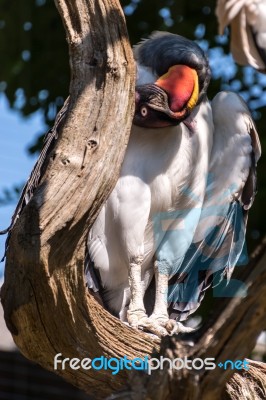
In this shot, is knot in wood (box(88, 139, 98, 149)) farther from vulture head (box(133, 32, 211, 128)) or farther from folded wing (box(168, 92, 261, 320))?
folded wing (box(168, 92, 261, 320))

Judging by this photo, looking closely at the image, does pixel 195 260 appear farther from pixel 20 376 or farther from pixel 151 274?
pixel 20 376

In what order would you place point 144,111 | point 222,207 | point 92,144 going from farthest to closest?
point 222,207, point 144,111, point 92,144

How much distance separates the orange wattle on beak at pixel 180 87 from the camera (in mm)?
3309

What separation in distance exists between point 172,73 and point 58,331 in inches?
43.7

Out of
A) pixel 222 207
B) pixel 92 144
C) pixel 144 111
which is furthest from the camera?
pixel 222 207

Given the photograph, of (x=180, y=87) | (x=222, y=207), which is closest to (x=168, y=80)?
(x=180, y=87)

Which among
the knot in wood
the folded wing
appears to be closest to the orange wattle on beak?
the folded wing

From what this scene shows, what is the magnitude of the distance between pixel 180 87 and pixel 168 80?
0.18 ft

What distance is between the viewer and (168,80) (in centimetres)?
336

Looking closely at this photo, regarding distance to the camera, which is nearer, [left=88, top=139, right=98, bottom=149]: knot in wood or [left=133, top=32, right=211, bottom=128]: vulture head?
[left=88, top=139, right=98, bottom=149]: knot in wood

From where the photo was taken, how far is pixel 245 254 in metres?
3.84

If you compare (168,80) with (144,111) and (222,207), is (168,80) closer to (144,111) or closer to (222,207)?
(144,111)

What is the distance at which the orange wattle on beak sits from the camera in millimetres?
3309

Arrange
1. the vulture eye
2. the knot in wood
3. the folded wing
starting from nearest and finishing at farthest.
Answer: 1. the knot in wood
2. the vulture eye
3. the folded wing
